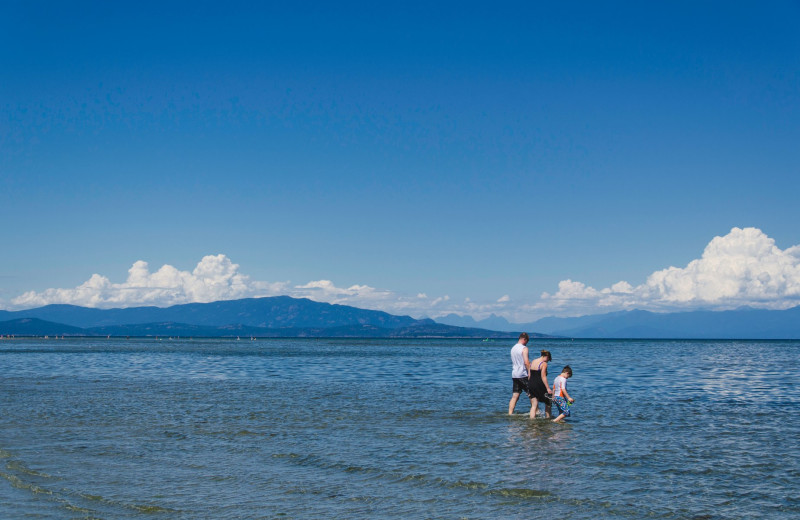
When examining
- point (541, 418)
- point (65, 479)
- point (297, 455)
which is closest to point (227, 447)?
point (297, 455)

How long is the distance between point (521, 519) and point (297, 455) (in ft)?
23.7

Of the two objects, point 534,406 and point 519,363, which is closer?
point 534,406

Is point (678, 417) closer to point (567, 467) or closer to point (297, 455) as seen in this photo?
point (567, 467)

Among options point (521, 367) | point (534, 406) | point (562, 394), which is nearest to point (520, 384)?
point (521, 367)

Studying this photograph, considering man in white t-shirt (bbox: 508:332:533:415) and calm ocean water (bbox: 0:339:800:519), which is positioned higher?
man in white t-shirt (bbox: 508:332:533:415)

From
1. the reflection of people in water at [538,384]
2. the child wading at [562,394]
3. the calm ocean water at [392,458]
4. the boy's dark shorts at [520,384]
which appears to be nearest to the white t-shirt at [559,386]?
the child wading at [562,394]

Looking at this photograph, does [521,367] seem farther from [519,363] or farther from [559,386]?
[559,386]

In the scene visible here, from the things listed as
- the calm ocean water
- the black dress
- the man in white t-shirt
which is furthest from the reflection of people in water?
the calm ocean water

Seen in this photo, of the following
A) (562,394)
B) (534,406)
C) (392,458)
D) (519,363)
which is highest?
(519,363)

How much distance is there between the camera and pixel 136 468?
565 inches

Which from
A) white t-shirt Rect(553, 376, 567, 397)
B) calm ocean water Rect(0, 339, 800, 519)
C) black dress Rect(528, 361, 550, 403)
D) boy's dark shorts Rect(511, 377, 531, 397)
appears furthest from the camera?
boy's dark shorts Rect(511, 377, 531, 397)

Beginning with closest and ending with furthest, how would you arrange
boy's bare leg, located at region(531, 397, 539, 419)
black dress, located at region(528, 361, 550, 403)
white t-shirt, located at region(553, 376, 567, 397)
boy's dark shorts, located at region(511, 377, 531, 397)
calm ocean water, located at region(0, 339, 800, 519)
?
calm ocean water, located at region(0, 339, 800, 519) → white t-shirt, located at region(553, 376, 567, 397) → black dress, located at region(528, 361, 550, 403) → boy's bare leg, located at region(531, 397, 539, 419) → boy's dark shorts, located at region(511, 377, 531, 397)

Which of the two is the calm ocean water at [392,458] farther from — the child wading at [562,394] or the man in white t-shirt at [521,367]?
the man in white t-shirt at [521,367]

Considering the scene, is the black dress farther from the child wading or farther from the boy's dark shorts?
the child wading
